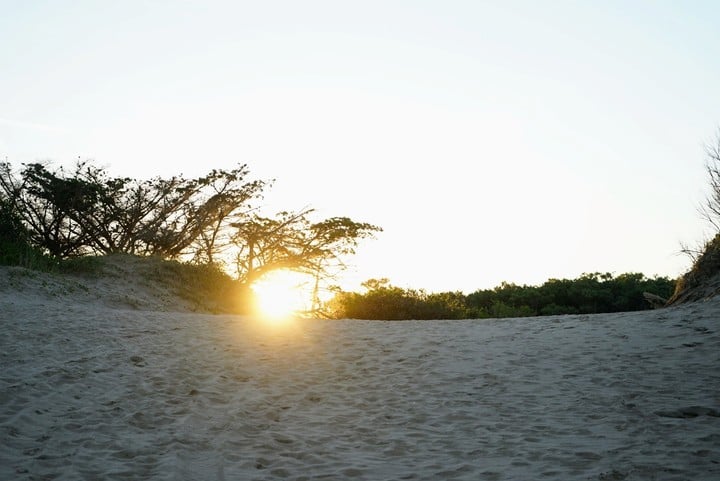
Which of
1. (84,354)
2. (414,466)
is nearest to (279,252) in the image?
(84,354)

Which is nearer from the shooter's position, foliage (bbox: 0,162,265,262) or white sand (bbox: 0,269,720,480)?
white sand (bbox: 0,269,720,480)

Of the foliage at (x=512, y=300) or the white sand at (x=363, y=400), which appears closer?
the white sand at (x=363, y=400)

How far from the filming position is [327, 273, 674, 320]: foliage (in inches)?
727

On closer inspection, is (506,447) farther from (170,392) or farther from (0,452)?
(0,452)

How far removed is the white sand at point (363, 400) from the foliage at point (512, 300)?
657cm

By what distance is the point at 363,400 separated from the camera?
7.76 metres

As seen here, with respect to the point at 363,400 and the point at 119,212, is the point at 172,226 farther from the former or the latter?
the point at 363,400

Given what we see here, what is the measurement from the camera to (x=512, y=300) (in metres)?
22.9

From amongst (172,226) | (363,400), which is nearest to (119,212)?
(172,226)

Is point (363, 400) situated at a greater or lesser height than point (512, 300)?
lesser

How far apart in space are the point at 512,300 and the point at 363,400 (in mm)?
16120

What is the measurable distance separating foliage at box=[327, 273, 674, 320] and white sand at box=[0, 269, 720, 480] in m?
6.57

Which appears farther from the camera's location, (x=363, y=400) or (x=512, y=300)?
(x=512, y=300)

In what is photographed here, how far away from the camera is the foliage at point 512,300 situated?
18.5m
